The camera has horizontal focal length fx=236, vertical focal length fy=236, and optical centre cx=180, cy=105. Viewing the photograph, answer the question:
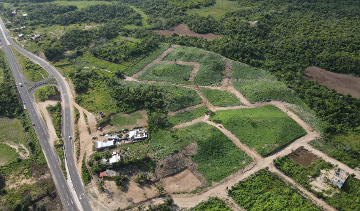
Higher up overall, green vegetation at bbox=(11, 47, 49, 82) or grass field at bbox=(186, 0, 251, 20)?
grass field at bbox=(186, 0, 251, 20)

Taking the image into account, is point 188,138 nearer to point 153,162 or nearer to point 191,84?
point 153,162

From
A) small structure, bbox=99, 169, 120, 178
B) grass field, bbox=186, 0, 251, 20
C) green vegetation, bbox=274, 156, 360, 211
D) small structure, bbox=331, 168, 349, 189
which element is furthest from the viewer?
grass field, bbox=186, 0, 251, 20

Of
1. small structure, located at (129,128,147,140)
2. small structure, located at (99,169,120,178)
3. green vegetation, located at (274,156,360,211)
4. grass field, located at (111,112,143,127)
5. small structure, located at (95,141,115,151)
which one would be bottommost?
green vegetation, located at (274,156,360,211)

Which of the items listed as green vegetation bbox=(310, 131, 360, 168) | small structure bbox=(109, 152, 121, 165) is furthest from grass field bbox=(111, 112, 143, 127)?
green vegetation bbox=(310, 131, 360, 168)

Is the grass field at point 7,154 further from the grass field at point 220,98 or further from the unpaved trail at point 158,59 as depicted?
the grass field at point 220,98

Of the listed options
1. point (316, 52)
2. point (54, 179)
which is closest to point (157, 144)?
point (54, 179)

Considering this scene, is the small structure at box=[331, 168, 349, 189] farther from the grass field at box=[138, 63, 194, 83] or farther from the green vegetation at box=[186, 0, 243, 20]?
the green vegetation at box=[186, 0, 243, 20]

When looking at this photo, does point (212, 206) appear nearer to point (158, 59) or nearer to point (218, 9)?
point (158, 59)
